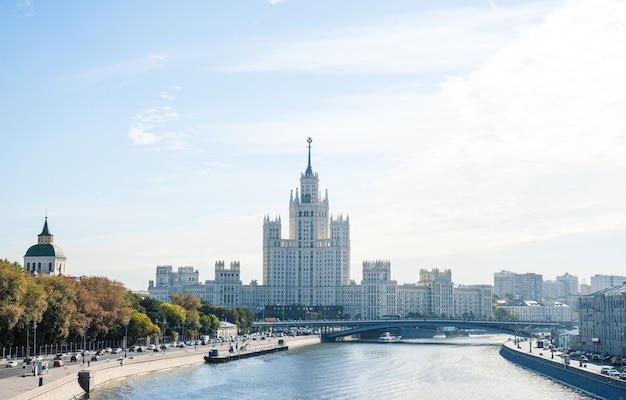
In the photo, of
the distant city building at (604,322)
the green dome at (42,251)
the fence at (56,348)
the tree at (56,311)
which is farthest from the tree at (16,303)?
the green dome at (42,251)

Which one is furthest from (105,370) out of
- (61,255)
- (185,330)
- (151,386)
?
(61,255)

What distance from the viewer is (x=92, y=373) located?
283 feet

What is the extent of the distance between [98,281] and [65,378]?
45.5 meters

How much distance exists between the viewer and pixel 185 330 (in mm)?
160000

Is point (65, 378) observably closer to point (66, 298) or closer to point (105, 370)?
point (105, 370)

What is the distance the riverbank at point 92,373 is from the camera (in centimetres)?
6950

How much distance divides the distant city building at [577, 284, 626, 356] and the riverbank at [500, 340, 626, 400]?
4.93 meters

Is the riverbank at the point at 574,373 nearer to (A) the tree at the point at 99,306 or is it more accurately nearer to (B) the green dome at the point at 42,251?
(A) the tree at the point at 99,306

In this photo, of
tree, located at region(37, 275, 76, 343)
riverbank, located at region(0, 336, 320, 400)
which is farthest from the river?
tree, located at region(37, 275, 76, 343)

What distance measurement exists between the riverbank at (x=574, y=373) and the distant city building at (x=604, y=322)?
4925 mm

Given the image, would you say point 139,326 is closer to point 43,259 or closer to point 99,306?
point 99,306

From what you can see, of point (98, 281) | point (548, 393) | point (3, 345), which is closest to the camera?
point (548, 393)

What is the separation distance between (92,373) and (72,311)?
23021 millimetres

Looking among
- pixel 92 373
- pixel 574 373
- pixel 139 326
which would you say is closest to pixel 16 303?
pixel 92 373
